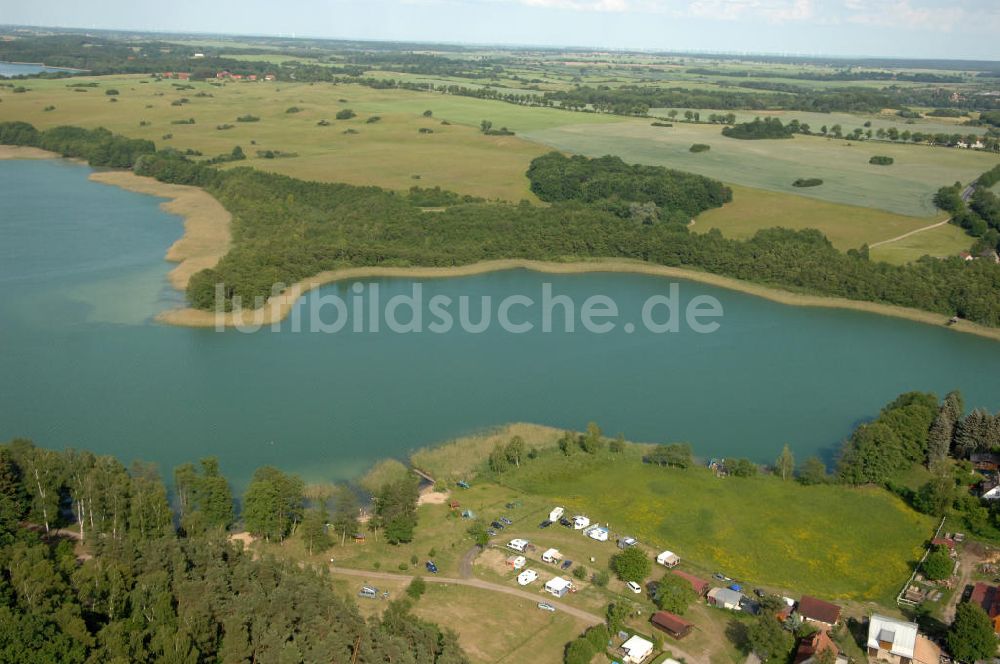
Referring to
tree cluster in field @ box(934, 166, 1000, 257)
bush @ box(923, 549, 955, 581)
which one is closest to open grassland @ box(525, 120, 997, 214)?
tree cluster in field @ box(934, 166, 1000, 257)

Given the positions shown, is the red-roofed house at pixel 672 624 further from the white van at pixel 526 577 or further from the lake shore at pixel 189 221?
the lake shore at pixel 189 221

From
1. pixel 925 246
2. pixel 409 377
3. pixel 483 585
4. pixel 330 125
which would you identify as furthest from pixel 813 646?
pixel 330 125

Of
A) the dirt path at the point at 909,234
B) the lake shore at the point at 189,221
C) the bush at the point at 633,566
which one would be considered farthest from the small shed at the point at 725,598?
the dirt path at the point at 909,234

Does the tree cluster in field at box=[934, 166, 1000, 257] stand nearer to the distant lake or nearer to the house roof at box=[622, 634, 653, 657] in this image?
the house roof at box=[622, 634, 653, 657]

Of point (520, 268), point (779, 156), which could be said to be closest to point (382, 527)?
point (520, 268)

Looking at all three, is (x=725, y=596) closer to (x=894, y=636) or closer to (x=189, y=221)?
(x=894, y=636)
